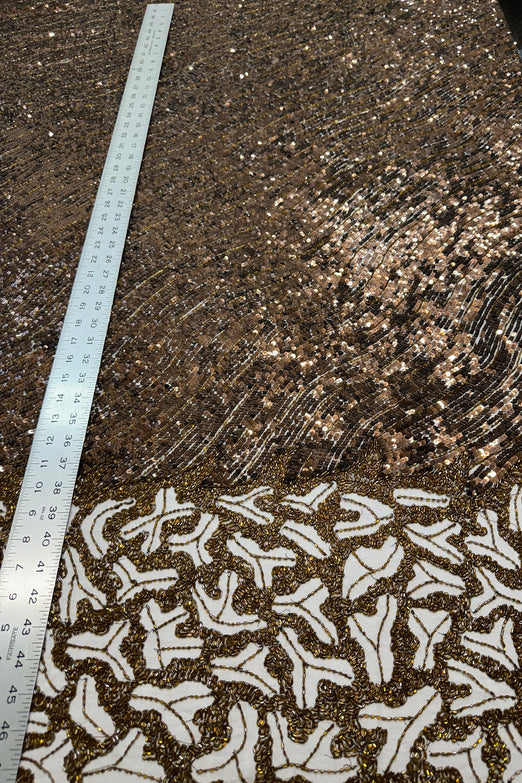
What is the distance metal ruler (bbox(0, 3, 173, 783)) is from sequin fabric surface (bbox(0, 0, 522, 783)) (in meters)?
0.03

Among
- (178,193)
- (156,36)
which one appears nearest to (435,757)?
(178,193)

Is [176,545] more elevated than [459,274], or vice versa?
[459,274]

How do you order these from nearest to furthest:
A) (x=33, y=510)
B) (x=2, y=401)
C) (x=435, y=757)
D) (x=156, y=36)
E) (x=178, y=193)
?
(x=435, y=757) → (x=33, y=510) → (x=2, y=401) → (x=178, y=193) → (x=156, y=36)

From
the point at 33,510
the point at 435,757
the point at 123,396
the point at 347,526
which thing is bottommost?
the point at 435,757

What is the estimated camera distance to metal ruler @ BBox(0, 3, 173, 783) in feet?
2.50

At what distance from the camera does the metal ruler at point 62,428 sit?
2.50ft

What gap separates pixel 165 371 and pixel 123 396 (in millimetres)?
86

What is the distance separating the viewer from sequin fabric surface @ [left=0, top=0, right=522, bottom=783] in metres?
0.77

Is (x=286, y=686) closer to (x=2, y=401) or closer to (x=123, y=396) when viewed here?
(x=123, y=396)

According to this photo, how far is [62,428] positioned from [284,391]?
382mm

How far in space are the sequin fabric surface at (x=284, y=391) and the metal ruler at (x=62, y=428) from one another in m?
0.03

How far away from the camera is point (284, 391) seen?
3.30ft

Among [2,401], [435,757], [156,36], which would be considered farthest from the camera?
[156,36]

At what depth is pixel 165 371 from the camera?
1.03 meters
